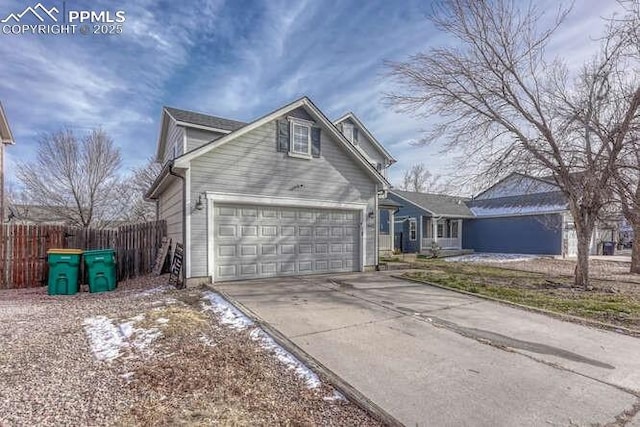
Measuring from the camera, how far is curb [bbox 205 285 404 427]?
2764 mm

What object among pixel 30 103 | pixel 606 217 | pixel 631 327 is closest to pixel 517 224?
pixel 606 217

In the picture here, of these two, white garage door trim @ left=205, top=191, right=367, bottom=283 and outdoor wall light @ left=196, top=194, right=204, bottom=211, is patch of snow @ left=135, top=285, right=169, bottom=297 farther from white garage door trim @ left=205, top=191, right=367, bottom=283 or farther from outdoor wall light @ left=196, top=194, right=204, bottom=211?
outdoor wall light @ left=196, top=194, right=204, bottom=211

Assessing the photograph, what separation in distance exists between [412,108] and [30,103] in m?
14.5

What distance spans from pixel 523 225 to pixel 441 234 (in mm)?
5017

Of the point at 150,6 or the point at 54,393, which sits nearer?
the point at 54,393

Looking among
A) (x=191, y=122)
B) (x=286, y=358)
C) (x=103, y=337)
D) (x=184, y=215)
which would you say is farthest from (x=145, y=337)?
(x=191, y=122)

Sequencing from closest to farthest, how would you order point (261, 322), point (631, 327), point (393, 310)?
point (261, 322)
point (631, 327)
point (393, 310)

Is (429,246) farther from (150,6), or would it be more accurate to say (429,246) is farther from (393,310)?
(150,6)

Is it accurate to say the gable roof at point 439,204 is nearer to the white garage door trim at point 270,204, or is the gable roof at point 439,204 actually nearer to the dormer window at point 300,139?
the white garage door trim at point 270,204

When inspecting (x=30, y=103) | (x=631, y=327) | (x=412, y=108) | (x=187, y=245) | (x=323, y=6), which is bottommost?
(x=631, y=327)

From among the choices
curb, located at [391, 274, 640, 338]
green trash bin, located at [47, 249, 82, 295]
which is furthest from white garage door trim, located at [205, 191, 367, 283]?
curb, located at [391, 274, 640, 338]

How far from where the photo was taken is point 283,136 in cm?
935

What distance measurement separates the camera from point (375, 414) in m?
→ 2.78

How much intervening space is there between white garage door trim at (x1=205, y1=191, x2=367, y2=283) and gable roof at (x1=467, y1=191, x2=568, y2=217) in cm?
1345
